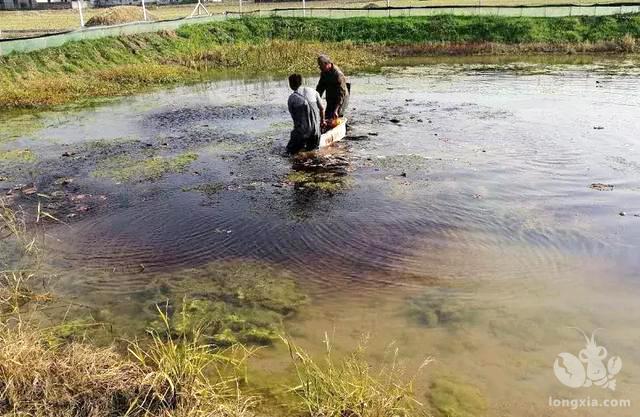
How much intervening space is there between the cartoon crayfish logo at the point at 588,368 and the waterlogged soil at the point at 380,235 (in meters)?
0.05

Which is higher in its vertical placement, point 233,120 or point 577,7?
point 577,7

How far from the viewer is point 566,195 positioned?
8.51 metres

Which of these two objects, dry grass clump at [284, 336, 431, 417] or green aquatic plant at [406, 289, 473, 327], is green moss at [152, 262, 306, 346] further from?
green aquatic plant at [406, 289, 473, 327]

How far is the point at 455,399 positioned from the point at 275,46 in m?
24.8

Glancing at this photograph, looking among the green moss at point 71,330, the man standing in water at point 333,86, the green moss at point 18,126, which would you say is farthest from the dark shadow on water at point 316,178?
the green moss at point 18,126

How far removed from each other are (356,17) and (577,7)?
1259 centimetres

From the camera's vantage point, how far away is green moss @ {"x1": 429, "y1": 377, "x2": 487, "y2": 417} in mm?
4090

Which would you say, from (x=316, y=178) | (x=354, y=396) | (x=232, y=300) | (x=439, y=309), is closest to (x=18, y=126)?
(x=316, y=178)

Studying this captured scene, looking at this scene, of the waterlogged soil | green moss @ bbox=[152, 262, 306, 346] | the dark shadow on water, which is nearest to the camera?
the waterlogged soil

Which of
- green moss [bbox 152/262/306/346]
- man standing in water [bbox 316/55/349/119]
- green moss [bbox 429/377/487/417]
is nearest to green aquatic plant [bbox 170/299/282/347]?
green moss [bbox 152/262/306/346]

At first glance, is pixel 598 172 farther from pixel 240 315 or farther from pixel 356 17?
pixel 356 17

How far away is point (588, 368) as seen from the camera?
14.9 feet

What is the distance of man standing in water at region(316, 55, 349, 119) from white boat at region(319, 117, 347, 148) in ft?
1.51

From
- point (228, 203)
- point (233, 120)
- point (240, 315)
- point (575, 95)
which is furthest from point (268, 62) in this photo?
point (240, 315)
